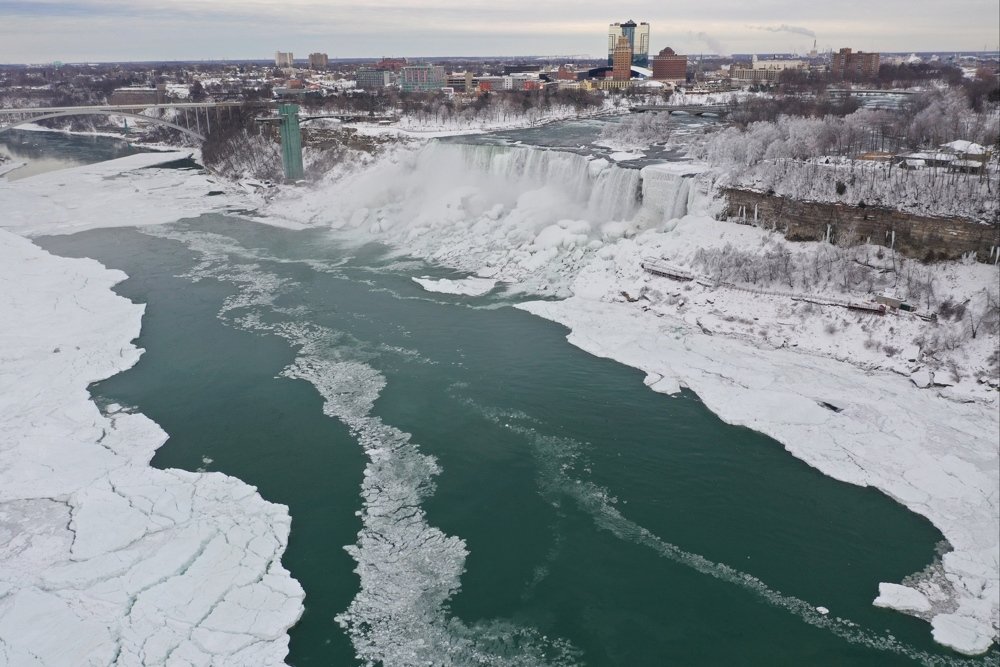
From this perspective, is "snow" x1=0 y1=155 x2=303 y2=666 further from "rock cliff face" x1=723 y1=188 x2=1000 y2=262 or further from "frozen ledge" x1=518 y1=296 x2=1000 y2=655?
"rock cliff face" x1=723 y1=188 x2=1000 y2=262

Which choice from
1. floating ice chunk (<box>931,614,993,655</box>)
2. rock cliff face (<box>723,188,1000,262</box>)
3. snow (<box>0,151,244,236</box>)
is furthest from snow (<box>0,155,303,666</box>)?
snow (<box>0,151,244,236</box>)

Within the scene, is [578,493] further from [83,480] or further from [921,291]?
[921,291]

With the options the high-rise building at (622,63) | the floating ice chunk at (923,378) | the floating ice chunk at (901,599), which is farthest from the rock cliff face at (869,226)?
the high-rise building at (622,63)

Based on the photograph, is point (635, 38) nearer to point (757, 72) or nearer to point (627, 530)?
point (757, 72)

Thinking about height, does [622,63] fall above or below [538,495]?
above

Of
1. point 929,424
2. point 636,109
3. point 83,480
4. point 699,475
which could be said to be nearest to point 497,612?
point 699,475

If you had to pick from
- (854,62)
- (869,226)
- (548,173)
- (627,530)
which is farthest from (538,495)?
(854,62)

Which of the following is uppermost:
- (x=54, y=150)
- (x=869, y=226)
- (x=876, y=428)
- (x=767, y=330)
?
(x=54, y=150)

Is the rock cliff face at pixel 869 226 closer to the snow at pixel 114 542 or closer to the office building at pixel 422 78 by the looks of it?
the snow at pixel 114 542
